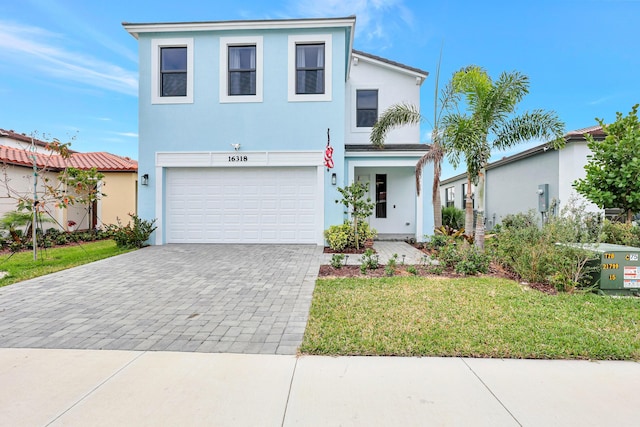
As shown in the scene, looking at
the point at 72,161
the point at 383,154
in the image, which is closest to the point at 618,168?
the point at 383,154

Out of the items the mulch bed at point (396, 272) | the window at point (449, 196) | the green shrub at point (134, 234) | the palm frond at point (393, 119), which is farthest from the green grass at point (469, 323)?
the window at point (449, 196)

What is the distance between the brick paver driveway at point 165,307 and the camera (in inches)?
141

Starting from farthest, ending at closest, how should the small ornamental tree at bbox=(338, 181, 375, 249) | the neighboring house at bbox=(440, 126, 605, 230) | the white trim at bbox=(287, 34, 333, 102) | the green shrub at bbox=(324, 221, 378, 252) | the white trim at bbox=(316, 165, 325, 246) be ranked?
the neighboring house at bbox=(440, 126, 605, 230) → the white trim at bbox=(316, 165, 325, 246) → the white trim at bbox=(287, 34, 333, 102) → the green shrub at bbox=(324, 221, 378, 252) → the small ornamental tree at bbox=(338, 181, 375, 249)

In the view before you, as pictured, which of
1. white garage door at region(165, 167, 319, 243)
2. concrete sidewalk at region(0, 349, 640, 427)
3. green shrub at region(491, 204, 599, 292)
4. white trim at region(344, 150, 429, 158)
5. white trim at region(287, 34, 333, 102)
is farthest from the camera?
white trim at region(344, 150, 429, 158)

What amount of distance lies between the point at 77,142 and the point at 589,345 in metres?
12.1

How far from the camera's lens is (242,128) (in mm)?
10852

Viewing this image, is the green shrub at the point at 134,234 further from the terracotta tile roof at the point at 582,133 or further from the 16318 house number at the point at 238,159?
the terracotta tile roof at the point at 582,133

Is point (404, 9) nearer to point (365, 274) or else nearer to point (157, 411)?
point (365, 274)

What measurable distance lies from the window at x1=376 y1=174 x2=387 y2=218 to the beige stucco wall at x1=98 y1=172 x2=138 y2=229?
10.8m

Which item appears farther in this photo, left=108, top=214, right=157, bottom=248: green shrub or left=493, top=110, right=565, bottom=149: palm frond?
left=108, top=214, right=157, bottom=248: green shrub

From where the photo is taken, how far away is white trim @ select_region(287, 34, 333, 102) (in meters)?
10.6

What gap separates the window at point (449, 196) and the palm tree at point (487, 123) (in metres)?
15.3

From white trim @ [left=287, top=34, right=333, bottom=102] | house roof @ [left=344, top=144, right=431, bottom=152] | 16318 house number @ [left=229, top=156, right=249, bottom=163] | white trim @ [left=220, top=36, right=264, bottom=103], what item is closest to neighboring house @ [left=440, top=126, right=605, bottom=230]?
house roof @ [left=344, top=144, right=431, bottom=152]

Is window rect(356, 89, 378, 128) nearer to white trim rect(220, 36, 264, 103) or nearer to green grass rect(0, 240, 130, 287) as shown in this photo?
white trim rect(220, 36, 264, 103)
